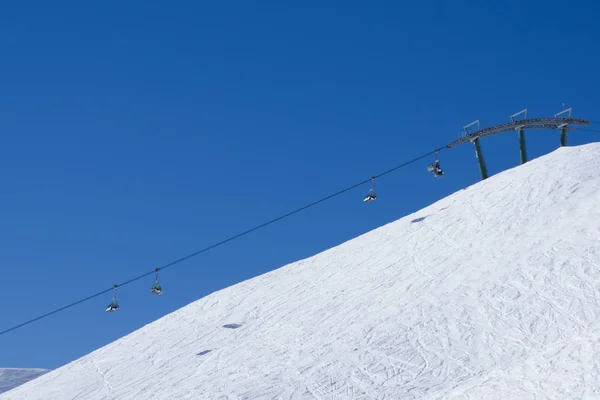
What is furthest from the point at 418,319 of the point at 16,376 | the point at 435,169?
the point at 16,376

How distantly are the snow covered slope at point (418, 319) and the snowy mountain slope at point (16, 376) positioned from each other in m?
13.3

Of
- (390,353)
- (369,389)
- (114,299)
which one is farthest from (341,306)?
(114,299)

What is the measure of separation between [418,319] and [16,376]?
28024 millimetres

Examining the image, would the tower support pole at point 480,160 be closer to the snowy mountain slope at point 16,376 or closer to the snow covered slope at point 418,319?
the snow covered slope at point 418,319

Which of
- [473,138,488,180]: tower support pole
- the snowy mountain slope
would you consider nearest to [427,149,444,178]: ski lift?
[473,138,488,180]: tower support pole

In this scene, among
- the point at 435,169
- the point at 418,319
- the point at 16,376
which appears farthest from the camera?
the point at 16,376

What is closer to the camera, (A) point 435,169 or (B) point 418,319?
(B) point 418,319

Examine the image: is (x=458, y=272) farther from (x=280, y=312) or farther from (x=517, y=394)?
(x=517, y=394)

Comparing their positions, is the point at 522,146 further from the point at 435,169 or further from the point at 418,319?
the point at 418,319

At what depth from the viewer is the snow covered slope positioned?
18.1m

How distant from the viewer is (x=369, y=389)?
18.2 m

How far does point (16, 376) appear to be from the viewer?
42.5 meters

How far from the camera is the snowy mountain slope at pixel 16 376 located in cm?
3950

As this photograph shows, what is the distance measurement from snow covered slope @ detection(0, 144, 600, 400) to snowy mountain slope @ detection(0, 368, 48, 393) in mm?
13268
